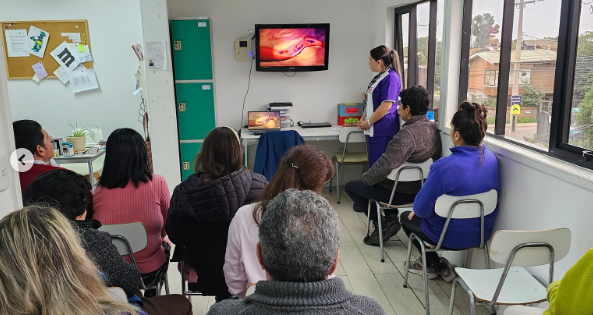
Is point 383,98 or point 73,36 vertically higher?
point 73,36

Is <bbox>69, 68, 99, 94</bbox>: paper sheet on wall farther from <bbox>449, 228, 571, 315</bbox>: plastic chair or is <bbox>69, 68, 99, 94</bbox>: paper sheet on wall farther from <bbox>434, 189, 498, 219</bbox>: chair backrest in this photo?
<bbox>449, 228, 571, 315</bbox>: plastic chair

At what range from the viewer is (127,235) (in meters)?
2.12

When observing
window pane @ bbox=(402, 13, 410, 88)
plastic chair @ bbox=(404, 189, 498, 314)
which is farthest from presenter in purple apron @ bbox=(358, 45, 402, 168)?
plastic chair @ bbox=(404, 189, 498, 314)

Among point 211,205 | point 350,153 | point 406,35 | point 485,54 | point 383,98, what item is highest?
point 406,35

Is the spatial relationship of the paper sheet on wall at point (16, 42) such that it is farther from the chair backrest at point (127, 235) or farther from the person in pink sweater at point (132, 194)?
the chair backrest at point (127, 235)

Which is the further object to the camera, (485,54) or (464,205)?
Answer: (485,54)

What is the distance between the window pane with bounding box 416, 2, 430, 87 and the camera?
4.22m

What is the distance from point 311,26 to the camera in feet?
16.3

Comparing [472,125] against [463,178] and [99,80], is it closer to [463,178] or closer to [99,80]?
[463,178]

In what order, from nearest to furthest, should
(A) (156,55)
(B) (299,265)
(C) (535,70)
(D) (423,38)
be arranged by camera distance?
(B) (299,265), (C) (535,70), (D) (423,38), (A) (156,55)

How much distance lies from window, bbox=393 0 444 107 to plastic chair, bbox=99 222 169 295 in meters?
2.83

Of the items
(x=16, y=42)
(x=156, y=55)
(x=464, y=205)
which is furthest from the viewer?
(x=16, y=42)

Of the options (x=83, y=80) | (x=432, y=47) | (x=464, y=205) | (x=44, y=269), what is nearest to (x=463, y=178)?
(x=464, y=205)

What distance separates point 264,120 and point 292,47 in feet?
2.89
